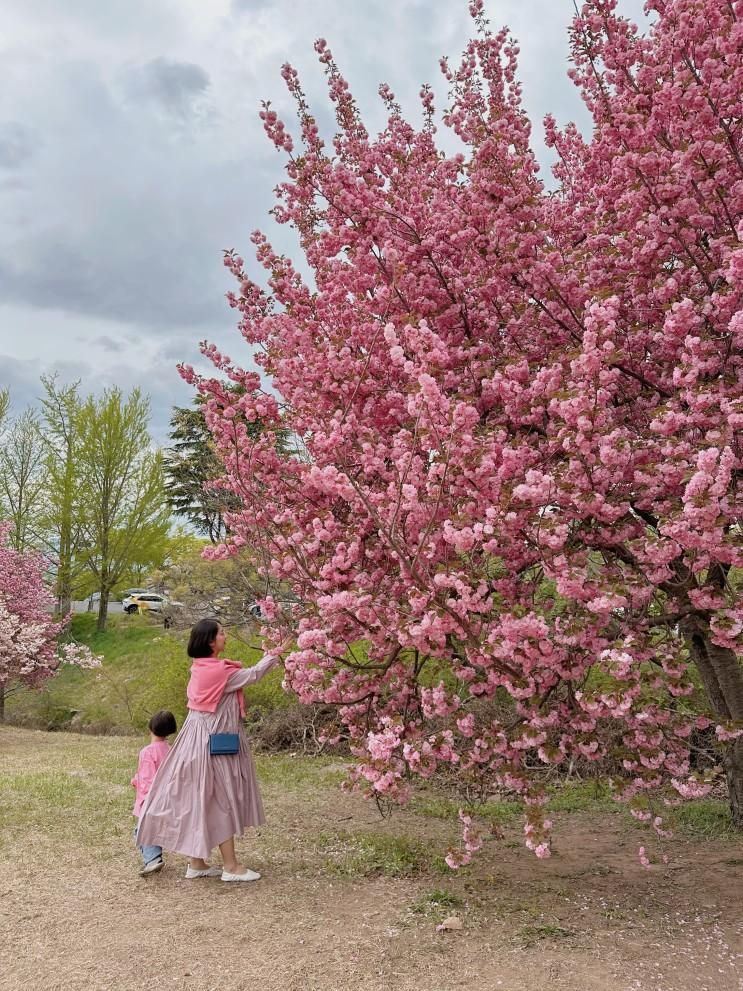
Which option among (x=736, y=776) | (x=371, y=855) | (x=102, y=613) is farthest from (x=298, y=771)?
(x=102, y=613)

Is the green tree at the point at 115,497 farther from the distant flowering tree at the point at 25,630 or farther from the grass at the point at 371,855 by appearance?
the grass at the point at 371,855

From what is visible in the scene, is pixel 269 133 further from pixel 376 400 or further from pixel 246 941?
pixel 246 941

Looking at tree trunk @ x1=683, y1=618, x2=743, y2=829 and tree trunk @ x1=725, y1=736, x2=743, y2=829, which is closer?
tree trunk @ x1=683, y1=618, x2=743, y2=829

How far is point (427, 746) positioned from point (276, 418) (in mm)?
2675

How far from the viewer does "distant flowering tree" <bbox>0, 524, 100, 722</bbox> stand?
524 inches

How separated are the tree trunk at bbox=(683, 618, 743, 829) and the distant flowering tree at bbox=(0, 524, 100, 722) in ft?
33.0

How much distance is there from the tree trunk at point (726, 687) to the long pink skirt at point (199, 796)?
286cm

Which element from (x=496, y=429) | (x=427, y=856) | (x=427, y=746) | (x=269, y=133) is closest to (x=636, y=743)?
(x=427, y=746)

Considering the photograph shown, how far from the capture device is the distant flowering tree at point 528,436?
3.54 m

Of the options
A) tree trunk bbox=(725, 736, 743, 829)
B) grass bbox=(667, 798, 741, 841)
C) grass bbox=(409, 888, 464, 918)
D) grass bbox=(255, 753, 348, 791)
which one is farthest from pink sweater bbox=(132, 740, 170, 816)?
tree trunk bbox=(725, 736, 743, 829)

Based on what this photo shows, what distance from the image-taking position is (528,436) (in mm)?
4270

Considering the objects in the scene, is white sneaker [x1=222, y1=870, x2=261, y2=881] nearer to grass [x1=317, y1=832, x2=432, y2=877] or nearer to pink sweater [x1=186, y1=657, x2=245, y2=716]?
grass [x1=317, y1=832, x2=432, y2=877]

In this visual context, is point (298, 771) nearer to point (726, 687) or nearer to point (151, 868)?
point (151, 868)

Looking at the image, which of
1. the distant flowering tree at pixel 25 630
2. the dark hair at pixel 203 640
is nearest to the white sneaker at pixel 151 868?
the dark hair at pixel 203 640
